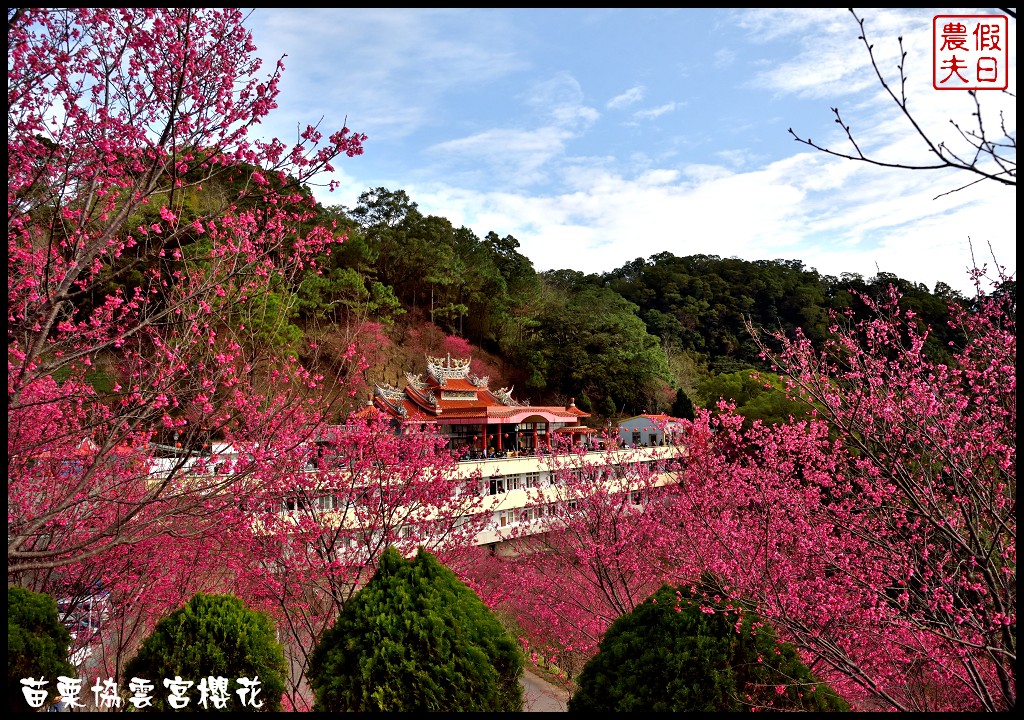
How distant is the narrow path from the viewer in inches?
369

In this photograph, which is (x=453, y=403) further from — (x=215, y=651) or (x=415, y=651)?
(x=415, y=651)

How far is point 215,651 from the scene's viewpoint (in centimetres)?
471

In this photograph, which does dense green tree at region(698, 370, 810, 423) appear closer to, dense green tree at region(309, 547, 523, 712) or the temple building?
the temple building

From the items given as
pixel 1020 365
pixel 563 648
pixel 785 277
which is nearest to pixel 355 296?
pixel 563 648

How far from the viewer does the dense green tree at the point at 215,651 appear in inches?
183

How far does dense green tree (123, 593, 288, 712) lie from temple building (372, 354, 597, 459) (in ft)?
50.2

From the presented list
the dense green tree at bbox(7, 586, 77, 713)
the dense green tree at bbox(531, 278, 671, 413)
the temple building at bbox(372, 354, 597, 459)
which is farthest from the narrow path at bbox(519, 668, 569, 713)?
the dense green tree at bbox(531, 278, 671, 413)

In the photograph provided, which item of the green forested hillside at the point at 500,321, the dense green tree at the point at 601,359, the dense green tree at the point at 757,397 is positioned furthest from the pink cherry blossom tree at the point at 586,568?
the dense green tree at the point at 601,359

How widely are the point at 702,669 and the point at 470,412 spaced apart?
17.6 metres

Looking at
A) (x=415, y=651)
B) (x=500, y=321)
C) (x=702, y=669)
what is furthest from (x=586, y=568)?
(x=500, y=321)

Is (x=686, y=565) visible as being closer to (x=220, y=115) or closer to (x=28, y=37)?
(x=220, y=115)

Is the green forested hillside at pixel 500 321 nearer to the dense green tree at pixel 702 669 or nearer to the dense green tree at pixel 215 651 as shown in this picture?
the dense green tree at pixel 215 651

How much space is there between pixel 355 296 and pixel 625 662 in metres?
23.3

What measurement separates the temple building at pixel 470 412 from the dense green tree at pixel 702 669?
16165 millimetres
